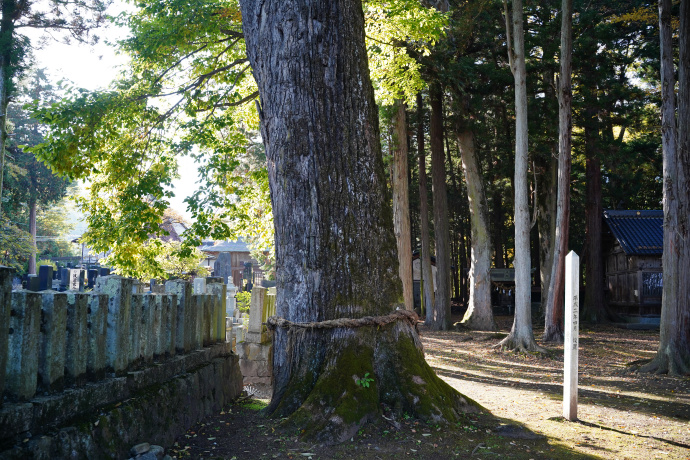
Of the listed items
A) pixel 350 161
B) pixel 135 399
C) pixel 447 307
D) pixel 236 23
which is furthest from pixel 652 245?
pixel 135 399

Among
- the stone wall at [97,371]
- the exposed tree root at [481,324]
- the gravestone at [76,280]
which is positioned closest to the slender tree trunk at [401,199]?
the exposed tree root at [481,324]

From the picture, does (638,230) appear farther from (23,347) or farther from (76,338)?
(23,347)

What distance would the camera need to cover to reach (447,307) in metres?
21.8

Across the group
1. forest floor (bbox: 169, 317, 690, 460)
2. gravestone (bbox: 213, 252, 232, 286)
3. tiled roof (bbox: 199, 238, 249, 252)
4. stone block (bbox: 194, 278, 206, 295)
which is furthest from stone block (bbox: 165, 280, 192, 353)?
tiled roof (bbox: 199, 238, 249, 252)

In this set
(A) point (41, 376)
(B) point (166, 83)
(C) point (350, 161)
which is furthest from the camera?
(B) point (166, 83)

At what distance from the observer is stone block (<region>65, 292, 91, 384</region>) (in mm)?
4156

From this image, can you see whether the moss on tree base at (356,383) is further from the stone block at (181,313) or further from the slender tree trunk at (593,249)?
the slender tree trunk at (593,249)

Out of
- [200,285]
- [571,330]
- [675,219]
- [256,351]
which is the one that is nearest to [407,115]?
[675,219]

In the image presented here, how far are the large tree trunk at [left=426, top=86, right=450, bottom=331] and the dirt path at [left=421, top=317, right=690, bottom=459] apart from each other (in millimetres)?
3535

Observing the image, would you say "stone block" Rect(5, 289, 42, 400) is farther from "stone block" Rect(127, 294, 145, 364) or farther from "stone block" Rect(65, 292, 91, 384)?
"stone block" Rect(127, 294, 145, 364)

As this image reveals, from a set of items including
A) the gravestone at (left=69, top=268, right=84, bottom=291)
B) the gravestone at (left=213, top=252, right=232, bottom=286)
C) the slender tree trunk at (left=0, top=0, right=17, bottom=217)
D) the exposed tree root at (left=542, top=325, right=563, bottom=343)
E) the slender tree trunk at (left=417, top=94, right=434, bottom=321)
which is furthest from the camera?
the gravestone at (left=213, top=252, right=232, bottom=286)

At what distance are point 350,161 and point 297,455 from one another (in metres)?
2.72

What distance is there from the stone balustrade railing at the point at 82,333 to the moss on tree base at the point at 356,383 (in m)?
1.39

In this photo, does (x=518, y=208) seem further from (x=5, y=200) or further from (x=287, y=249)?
(x=5, y=200)
